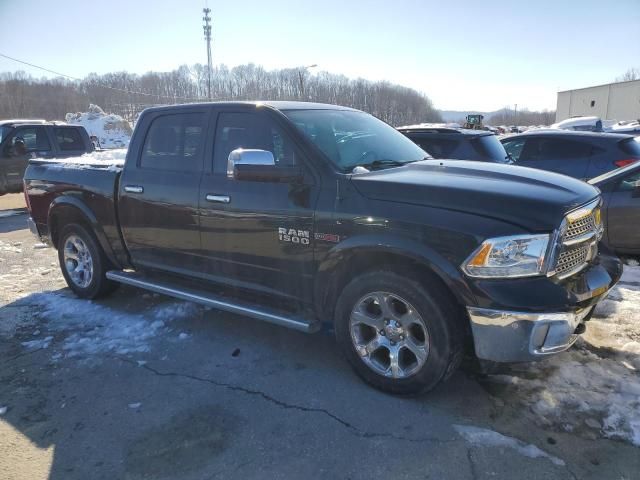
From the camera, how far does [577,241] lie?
10.0 feet

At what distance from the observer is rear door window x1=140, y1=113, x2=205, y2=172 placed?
4246 millimetres

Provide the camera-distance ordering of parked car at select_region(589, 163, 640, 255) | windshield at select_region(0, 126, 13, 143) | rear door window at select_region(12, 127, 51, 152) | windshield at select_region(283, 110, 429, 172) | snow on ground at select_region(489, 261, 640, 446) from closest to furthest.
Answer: snow on ground at select_region(489, 261, 640, 446) → windshield at select_region(283, 110, 429, 172) → parked car at select_region(589, 163, 640, 255) → windshield at select_region(0, 126, 13, 143) → rear door window at select_region(12, 127, 51, 152)

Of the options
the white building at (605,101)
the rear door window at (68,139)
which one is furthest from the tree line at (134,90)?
the rear door window at (68,139)

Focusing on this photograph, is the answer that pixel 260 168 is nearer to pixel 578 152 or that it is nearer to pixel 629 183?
pixel 629 183

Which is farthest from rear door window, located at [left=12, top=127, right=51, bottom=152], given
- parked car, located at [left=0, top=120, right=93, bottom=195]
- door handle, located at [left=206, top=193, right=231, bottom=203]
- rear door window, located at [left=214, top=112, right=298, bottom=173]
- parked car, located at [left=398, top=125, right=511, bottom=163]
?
door handle, located at [left=206, top=193, right=231, bottom=203]

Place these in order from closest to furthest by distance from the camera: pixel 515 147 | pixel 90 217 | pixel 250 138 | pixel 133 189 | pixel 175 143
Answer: pixel 250 138, pixel 175 143, pixel 133 189, pixel 90 217, pixel 515 147

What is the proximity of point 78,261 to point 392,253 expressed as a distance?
3.92 metres

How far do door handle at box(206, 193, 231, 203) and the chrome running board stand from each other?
827mm

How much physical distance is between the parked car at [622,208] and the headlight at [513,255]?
384cm

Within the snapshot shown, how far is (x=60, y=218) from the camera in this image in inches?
217

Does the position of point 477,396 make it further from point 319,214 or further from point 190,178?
point 190,178

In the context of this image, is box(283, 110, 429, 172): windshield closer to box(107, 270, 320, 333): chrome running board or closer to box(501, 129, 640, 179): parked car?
box(107, 270, 320, 333): chrome running board

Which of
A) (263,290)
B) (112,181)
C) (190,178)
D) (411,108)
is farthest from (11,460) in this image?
(411,108)

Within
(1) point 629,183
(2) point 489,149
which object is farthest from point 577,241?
(2) point 489,149
